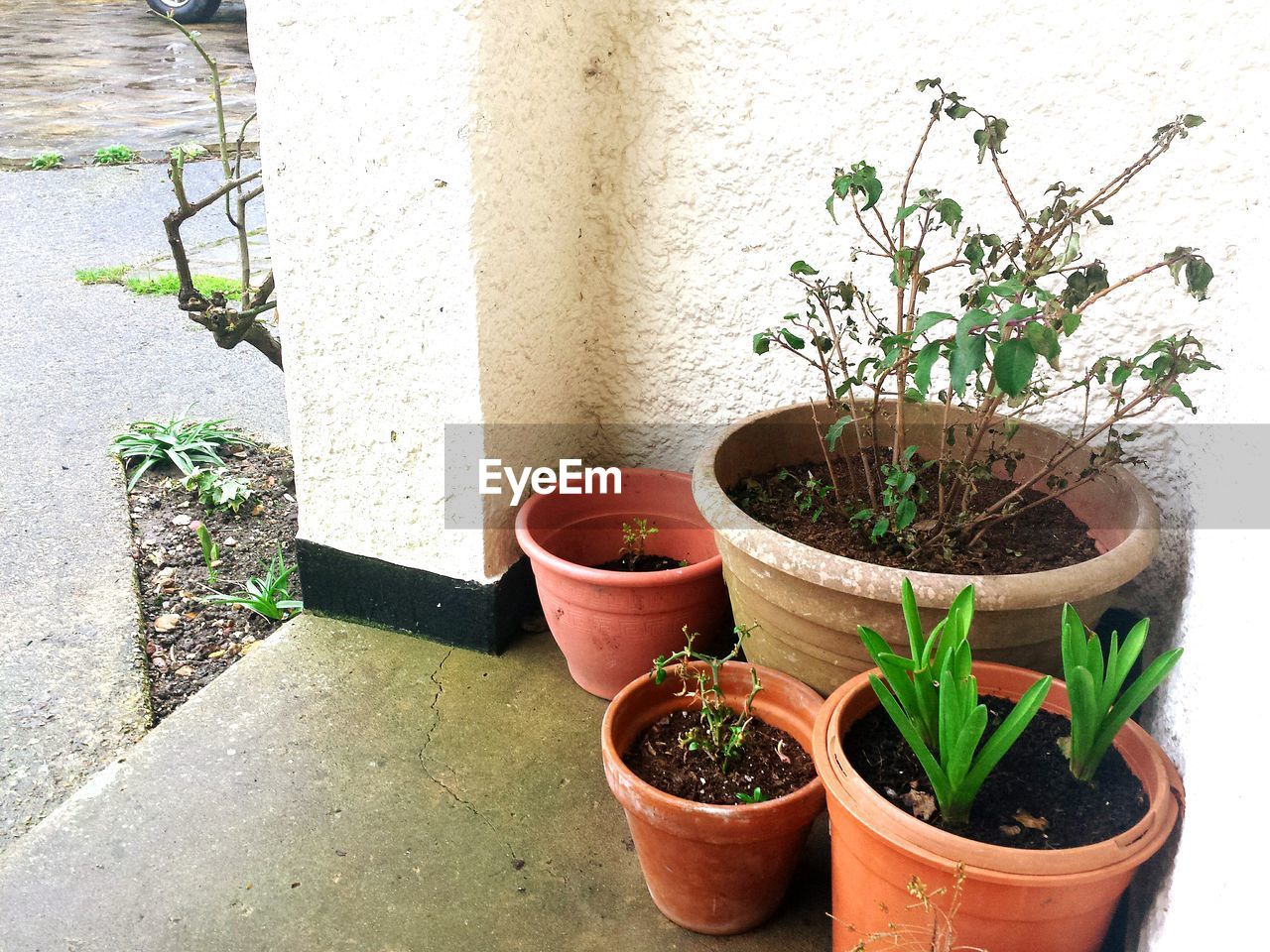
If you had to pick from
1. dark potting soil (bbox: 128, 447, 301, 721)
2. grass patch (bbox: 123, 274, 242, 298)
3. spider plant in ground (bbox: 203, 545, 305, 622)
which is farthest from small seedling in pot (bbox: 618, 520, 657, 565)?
grass patch (bbox: 123, 274, 242, 298)

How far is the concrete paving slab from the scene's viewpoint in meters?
1.64

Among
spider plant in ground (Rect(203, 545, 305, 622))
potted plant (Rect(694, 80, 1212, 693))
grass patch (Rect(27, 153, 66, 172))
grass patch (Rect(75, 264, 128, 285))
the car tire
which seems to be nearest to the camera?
potted plant (Rect(694, 80, 1212, 693))

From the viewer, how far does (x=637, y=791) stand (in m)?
1.55

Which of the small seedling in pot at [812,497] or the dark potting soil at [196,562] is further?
the dark potting soil at [196,562]

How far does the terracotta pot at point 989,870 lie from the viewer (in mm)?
1224

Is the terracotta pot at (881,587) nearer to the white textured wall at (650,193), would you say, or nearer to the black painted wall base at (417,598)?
the white textured wall at (650,193)

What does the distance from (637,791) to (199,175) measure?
Answer: 5561mm

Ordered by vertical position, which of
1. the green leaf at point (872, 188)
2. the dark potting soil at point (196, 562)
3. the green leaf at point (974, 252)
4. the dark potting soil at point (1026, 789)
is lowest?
the dark potting soil at point (196, 562)

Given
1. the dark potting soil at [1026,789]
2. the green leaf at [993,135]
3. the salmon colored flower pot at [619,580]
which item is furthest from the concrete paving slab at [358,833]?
the green leaf at [993,135]

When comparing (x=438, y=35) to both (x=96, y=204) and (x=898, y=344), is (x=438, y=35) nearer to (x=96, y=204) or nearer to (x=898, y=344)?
(x=898, y=344)

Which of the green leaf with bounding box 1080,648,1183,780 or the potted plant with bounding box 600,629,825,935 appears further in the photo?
the potted plant with bounding box 600,629,825,935

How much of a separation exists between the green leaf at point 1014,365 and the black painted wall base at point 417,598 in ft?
4.19

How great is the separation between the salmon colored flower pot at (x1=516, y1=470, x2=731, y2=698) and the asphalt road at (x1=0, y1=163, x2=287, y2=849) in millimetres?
917

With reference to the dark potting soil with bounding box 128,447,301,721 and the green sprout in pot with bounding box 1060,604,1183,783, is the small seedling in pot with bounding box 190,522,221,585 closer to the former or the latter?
the dark potting soil with bounding box 128,447,301,721
